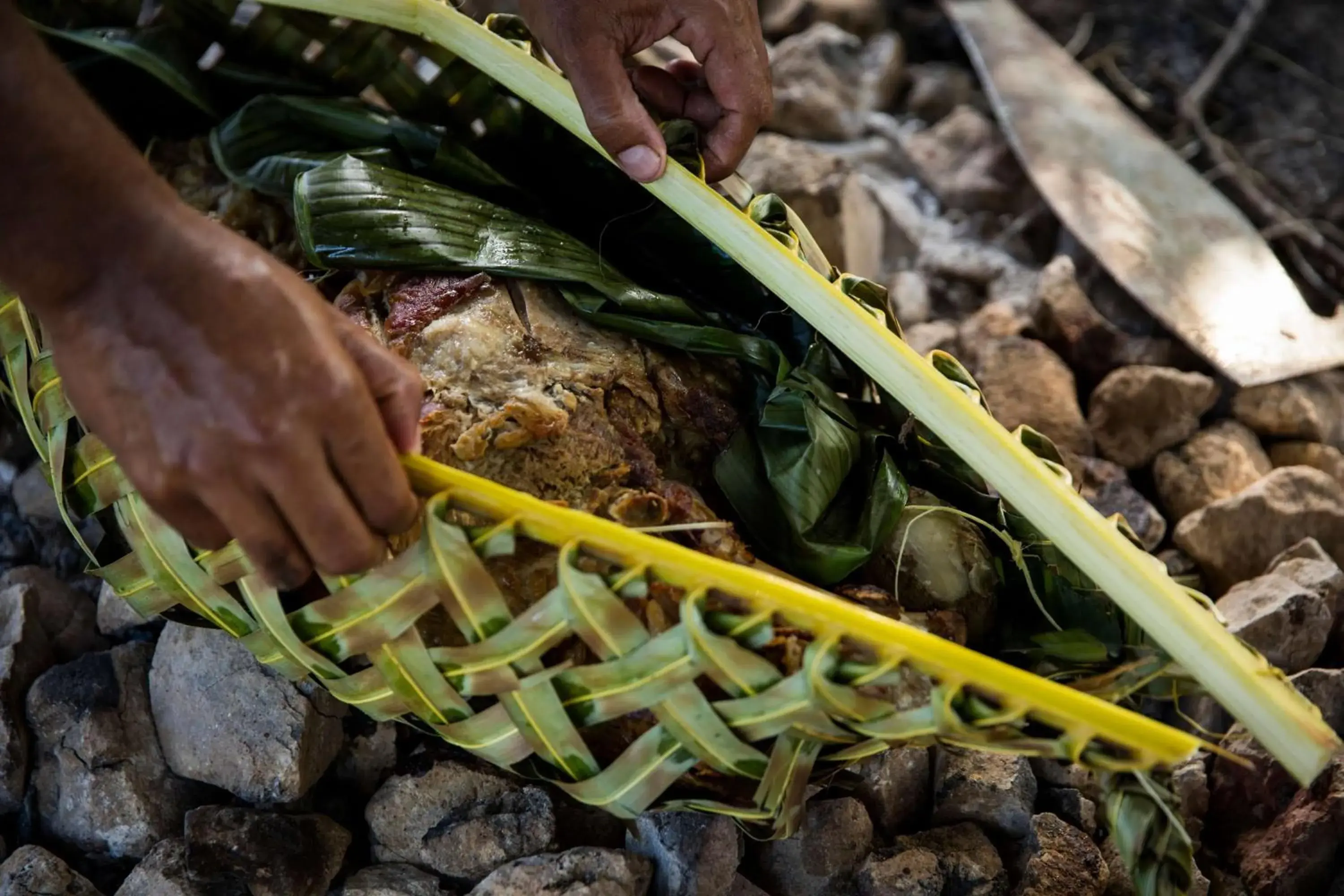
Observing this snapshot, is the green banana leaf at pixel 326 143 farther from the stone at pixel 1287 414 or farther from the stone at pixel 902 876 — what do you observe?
the stone at pixel 1287 414

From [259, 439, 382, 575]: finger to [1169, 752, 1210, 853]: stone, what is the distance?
1.30m

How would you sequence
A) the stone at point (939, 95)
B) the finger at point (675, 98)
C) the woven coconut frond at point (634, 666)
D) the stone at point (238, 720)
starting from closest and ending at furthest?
the woven coconut frond at point (634, 666), the stone at point (238, 720), the finger at point (675, 98), the stone at point (939, 95)

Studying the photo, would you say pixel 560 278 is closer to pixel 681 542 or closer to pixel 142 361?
pixel 681 542

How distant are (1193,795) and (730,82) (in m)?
1.41

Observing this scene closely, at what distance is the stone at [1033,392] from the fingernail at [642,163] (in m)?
0.99

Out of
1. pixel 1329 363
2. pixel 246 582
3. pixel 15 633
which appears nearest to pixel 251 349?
pixel 246 582

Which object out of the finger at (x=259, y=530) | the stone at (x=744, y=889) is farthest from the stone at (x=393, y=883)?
the finger at (x=259, y=530)

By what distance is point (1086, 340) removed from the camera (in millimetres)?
2400

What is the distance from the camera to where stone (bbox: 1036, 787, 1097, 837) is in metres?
1.54

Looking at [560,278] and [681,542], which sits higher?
[560,278]

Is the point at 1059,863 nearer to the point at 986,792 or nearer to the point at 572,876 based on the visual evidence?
the point at 986,792

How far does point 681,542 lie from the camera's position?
139 cm

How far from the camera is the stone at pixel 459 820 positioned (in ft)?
4.71

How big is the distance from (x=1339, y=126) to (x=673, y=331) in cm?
293
